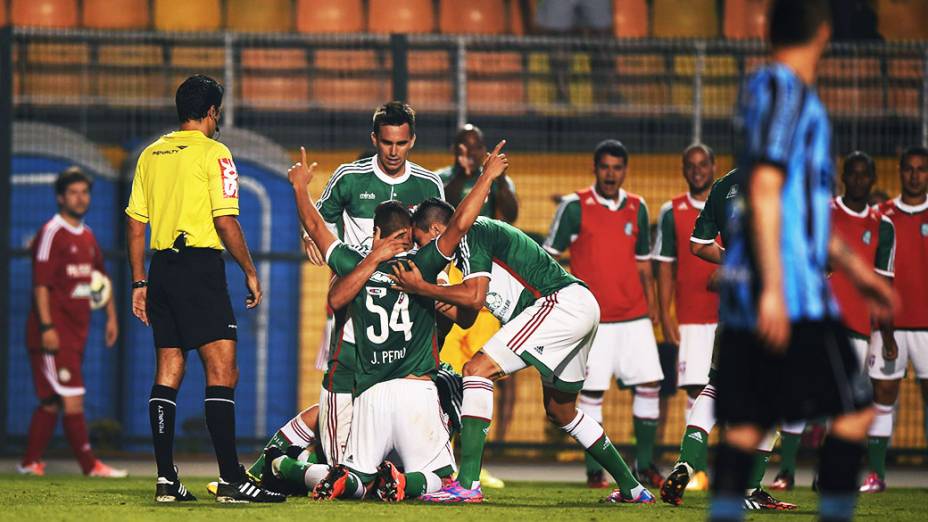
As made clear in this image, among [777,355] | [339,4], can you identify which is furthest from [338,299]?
[339,4]

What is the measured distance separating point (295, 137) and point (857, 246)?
4.71 m

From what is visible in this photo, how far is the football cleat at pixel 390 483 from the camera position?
22.1 feet

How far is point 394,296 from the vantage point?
275 inches

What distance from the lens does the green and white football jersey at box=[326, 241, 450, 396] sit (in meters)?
6.94

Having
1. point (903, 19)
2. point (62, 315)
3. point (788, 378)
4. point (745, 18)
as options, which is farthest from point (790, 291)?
point (903, 19)

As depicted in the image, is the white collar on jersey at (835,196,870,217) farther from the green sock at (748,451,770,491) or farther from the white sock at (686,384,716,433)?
the green sock at (748,451,770,491)

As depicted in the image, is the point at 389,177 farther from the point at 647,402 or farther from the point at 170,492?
the point at 647,402

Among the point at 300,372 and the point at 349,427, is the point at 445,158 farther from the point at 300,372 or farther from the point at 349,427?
the point at 349,427

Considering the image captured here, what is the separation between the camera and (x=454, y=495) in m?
6.82

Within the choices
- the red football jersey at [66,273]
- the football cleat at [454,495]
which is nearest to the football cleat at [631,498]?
the football cleat at [454,495]

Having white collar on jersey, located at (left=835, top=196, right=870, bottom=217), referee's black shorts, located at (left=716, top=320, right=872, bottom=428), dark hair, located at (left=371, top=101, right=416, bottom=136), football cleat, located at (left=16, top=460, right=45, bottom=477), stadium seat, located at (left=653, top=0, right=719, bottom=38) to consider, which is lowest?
football cleat, located at (left=16, top=460, right=45, bottom=477)

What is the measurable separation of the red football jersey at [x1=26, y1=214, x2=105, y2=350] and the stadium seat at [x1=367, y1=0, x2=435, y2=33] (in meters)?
5.37

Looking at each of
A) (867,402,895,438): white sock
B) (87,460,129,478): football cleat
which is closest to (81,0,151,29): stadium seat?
(87,460,129,478): football cleat

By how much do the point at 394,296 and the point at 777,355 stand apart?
3.18 m
